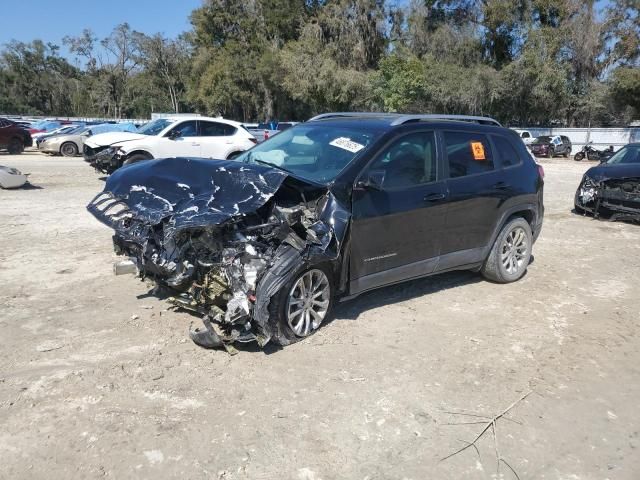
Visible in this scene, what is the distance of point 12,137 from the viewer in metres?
23.2

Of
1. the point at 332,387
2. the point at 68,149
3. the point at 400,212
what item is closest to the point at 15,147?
the point at 68,149

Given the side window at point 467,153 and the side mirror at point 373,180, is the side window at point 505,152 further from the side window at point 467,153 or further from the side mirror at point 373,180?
the side mirror at point 373,180

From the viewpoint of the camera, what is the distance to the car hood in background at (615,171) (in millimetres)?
10348

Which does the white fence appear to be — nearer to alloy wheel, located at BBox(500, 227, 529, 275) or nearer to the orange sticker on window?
alloy wheel, located at BBox(500, 227, 529, 275)

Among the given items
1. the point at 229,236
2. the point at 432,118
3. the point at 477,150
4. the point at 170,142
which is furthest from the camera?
the point at 170,142

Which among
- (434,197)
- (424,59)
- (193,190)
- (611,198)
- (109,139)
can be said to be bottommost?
(611,198)

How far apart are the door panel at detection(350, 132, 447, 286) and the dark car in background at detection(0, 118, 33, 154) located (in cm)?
2290

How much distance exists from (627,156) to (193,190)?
1062 centimetres

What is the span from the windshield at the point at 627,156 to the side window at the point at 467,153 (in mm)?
7139

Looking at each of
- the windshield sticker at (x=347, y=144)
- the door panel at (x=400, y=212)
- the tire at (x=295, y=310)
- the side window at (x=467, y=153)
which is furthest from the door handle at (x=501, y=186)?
the tire at (x=295, y=310)

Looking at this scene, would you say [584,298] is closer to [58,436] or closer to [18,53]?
[58,436]

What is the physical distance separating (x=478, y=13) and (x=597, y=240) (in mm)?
39649

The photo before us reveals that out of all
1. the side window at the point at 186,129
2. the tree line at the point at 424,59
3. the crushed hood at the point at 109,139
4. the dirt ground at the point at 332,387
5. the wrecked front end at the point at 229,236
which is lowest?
the dirt ground at the point at 332,387

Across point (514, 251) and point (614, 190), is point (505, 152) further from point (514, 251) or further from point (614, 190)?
point (614, 190)
